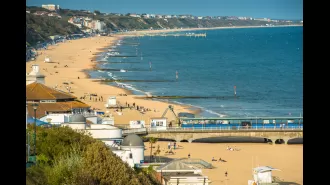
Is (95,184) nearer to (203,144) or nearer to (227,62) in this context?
(203,144)

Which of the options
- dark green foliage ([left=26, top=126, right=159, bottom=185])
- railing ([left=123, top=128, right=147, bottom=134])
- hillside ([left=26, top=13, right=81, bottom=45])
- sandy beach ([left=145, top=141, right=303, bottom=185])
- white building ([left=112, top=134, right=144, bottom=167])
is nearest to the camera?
dark green foliage ([left=26, top=126, right=159, bottom=185])

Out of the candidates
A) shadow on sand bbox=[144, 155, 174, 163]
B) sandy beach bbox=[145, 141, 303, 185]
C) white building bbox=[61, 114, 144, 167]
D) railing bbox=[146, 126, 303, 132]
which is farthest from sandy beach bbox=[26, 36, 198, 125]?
white building bbox=[61, 114, 144, 167]

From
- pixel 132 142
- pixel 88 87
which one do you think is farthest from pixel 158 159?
pixel 88 87

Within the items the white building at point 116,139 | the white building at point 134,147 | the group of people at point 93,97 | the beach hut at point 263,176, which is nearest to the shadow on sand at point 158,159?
the white building at point 116,139

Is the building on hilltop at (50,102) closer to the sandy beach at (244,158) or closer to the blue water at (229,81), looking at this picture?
the sandy beach at (244,158)

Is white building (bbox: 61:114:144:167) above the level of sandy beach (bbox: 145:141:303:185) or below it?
above

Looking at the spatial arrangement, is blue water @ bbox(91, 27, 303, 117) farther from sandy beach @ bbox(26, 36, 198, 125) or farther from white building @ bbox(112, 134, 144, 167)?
white building @ bbox(112, 134, 144, 167)

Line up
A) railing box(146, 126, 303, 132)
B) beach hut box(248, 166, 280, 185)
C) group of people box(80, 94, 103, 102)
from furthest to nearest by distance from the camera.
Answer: group of people box(80, 94, 103, 102) < railing box(146, 126, 303, 132) < beach hut box(248, 166, 280, 185)
